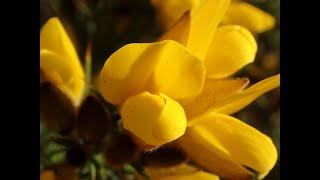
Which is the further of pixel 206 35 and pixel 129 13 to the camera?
pixel 129 13

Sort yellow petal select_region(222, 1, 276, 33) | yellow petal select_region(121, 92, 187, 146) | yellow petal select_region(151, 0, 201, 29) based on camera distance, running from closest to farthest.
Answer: yellow petal select_region(121, 92, 187, 146) → yellow petal select_region(151, 0, 201, 29) → yellow petal select_region(222, 1, 276, 33)

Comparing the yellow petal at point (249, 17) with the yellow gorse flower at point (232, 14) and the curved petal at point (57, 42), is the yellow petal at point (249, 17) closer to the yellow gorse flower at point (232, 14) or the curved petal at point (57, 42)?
the yellow gorse flower at point (232, 14)

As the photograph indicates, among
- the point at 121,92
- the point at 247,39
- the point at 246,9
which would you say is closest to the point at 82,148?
the point at 121,92

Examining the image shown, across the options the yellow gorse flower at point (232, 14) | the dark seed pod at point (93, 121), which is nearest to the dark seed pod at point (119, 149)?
the dark seed pod at point (93, 121)

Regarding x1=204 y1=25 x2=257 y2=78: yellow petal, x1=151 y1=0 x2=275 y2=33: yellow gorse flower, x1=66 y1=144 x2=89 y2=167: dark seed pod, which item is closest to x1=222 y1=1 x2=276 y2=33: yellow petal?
x1=151 y1=0 x2=275 y2=33: yellow gorse flower

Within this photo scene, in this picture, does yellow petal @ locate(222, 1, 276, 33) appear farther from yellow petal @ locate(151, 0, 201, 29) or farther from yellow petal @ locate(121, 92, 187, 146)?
yellow petal @ locate(121, 92, 187, 146)
